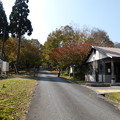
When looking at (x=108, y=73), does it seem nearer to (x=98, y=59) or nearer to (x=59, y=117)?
(x=98, y=59)

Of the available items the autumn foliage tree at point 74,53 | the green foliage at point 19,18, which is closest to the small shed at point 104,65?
the autumn foliage tree at point 74,53

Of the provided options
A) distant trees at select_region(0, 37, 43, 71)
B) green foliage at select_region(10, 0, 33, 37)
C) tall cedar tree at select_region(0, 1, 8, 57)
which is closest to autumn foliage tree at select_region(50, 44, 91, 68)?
green foliage at select_region(10, 0, 33, 37)

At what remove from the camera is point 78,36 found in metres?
38.1

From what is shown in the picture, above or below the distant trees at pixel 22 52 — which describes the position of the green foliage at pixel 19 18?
above

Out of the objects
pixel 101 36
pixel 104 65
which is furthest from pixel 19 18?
pixel 101 36

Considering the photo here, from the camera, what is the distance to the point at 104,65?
1994 centimetres

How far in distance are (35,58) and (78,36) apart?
15.7 meters

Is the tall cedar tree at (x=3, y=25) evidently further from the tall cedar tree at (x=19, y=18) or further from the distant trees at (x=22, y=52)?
the distant trees at (x=22, y=52)

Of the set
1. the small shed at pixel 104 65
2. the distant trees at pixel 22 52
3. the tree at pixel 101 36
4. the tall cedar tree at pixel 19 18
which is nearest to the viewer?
the small shed at pixel 104 65

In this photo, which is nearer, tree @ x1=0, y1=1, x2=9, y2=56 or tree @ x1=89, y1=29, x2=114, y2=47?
tree @ x1=0, y1=1, x2=9, y2=56

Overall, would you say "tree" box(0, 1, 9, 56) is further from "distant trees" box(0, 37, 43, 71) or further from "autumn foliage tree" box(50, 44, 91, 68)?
"autumn foliage tree" box(50, 44, 91, 68)

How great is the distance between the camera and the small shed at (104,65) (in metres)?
17.4

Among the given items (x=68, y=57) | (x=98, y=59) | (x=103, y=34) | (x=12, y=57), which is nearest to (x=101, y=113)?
(x=98, y=59)

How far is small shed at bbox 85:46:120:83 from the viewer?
57.1 ft
